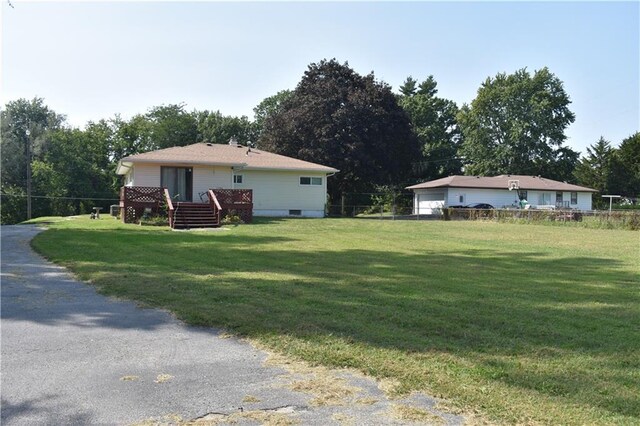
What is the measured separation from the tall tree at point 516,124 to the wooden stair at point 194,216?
45.0 m

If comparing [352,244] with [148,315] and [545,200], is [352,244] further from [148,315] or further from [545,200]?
[545,200]

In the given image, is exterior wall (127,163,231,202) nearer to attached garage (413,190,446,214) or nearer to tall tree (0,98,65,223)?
tall tree (0,98,65,223)

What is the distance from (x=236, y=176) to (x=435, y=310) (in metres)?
23.3

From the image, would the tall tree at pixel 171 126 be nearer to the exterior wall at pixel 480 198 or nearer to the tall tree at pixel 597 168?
the exterior wall at pixel 480 198

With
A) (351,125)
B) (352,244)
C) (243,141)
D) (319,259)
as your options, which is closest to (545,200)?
(351,125)

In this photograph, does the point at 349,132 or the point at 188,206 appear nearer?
the point at 188,206

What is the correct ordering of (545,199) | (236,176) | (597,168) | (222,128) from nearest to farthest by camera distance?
1. (236,176)
2. (545,199)
3. (597,168)
4. (222,128)

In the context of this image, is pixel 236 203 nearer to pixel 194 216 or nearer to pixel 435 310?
Answer: pixel 194 216

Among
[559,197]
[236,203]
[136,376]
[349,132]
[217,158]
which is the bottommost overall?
[136,376]

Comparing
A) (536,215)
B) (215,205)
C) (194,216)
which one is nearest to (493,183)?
(536,215)

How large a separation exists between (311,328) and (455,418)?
229 centimetres

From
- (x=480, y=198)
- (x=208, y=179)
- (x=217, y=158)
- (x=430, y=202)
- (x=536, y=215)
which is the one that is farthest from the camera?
(x=430, y=202)

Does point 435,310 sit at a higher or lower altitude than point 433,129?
lower

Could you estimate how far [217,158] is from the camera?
2744 centimetres
